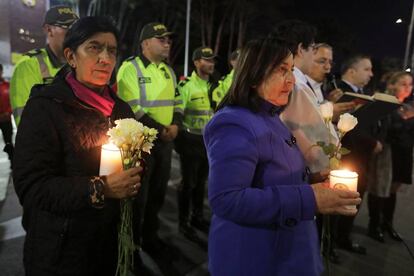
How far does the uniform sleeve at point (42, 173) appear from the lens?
1797 mm

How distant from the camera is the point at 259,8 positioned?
28.3 meters

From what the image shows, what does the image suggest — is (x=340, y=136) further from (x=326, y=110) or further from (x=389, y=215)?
(x=389, y=215)

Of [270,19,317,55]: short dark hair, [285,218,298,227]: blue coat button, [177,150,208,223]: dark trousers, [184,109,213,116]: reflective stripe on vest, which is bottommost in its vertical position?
[177,150,208,223]: dark trousers

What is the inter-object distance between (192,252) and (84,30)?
3.06 meters

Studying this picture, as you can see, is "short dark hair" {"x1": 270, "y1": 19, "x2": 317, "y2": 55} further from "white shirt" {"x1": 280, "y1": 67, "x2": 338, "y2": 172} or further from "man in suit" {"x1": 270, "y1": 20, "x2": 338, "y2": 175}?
"white shirt" {"x1": 280, "y1": 67, "x2": 338, "y2": 172}

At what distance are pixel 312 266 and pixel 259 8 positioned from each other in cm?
2858

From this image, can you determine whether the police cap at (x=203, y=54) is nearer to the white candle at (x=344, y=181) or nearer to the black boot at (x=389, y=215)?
the black boot at (x=389, y=215)

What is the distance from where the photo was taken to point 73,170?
1.93m

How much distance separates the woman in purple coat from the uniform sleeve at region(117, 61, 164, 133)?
224cm

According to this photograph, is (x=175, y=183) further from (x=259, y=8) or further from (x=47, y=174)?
(x=259, y=8)

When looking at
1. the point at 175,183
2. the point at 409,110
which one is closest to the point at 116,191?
the point at 409,110

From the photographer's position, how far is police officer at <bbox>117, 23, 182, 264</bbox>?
161 inches

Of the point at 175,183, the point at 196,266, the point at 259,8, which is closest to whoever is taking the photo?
the point at 196,266

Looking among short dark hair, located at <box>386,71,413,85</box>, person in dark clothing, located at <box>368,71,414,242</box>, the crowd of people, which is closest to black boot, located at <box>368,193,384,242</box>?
person in dark clothing, located at <box>368,71,414,242</box>
